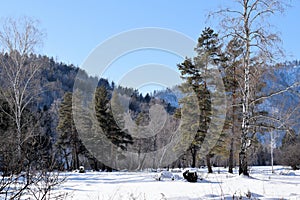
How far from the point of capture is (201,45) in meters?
18.9

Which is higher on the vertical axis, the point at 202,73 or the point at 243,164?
the point at 202,73

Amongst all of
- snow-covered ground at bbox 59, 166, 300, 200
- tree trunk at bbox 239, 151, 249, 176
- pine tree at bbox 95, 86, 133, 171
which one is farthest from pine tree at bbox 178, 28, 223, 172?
pine tree at bbox 95, 86, 133, 171

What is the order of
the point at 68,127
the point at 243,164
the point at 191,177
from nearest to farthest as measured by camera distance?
the point at 191,177, the point at 243,164, the point at 68,127

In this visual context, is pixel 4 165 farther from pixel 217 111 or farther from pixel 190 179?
pixel 217 111

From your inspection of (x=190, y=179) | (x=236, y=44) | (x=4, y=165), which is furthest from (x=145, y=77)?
(x=4, y=165)

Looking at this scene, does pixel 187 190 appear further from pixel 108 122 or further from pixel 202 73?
Answer: pixel 108 122

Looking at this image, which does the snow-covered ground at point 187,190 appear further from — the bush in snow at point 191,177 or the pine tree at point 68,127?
the pine tree at point 68,127

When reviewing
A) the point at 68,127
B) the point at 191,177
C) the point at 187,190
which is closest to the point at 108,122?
the point at 68,127

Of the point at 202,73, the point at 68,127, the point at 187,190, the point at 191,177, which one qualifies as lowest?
the point at 187,190

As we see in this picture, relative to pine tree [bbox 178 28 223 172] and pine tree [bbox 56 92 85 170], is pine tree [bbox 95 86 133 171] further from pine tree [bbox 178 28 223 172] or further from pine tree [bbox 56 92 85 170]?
pine tree [bbox 178 28 223 172]

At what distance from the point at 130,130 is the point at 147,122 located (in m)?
3.05

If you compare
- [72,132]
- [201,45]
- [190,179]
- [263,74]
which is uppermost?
[201,45]

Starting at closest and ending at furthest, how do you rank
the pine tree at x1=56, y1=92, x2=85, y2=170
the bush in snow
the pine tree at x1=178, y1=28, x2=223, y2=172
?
the bush in snow, the pine tree at x1=178, y1=28, x2=223, y2=172, the pine tree at x1=56, y1=92, x2=85, y2=170

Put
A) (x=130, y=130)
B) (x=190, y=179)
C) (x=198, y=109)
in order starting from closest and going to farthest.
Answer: (x=190, y=179) < (x=198, y=109) < (x=130, y=130)
